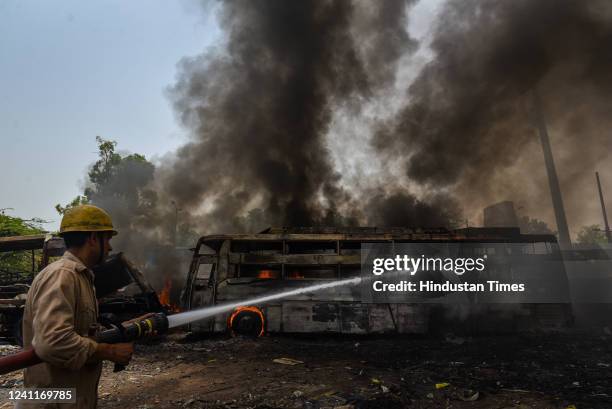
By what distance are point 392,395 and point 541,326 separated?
4981mm

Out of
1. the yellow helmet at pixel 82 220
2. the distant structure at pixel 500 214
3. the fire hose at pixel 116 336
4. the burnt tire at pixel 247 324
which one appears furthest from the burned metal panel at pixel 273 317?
the distant structure at pixel 500 214

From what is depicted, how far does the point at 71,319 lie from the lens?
1.87 metres

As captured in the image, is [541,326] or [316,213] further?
[316,213]

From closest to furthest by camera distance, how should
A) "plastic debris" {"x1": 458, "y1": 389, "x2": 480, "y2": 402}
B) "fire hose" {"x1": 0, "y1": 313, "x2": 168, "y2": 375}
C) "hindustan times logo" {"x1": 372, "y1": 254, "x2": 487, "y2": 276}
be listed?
1. "fire hose" {"x1": 0, "y1": 313, "x2": 168, "y2": 375}
2. "plastic debris" {"x1": 458, "y1": 389, "x2": 480, "y2": 402}
3. "hindustan times logo" {"x1": 372, "y1": 254, "x2": 487, "y2": 276}

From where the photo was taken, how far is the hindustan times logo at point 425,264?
7.82m

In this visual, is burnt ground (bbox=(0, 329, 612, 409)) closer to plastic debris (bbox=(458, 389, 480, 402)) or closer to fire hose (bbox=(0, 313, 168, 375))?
plastic debris (bbox=(458, 389, 480, 402))

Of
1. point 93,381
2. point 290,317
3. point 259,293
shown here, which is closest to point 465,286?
point 290,317

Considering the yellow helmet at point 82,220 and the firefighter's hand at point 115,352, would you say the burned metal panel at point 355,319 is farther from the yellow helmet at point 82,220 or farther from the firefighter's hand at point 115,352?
the yellow helmet at point 82,220

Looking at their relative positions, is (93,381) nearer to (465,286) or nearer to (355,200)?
(465,286)

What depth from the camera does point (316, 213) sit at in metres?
17.0

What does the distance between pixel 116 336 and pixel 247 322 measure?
564 cm

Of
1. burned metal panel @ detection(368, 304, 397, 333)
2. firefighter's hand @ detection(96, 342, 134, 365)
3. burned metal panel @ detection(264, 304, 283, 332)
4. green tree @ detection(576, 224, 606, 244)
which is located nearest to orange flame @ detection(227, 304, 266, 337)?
burned metal panel @ detection(264, 304, 283, 332)

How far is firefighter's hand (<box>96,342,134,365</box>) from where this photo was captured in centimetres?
196

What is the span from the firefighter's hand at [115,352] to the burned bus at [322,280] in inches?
224
